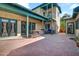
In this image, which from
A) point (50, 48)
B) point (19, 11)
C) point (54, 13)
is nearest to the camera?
point (50, 48)

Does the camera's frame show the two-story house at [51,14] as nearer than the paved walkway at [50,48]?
No

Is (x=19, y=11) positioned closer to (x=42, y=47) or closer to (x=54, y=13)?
(x=54, y=13)

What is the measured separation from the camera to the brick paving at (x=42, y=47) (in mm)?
2719

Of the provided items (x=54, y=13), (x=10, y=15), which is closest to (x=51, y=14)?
(x=54, y=13)

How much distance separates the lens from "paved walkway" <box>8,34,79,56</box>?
2717 millimetres

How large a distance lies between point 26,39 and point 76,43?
95cm

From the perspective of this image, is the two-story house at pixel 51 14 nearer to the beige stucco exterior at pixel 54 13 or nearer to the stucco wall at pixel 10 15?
the beige stucco exterior at pixel 54 13

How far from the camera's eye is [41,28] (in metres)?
2.96

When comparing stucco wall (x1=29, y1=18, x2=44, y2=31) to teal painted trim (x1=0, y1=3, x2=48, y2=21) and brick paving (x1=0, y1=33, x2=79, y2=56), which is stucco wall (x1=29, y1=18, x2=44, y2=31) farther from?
brick paving (x1=0, y1=33, x2=79, y2=56)

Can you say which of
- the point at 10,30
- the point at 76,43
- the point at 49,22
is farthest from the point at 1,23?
the point at 76,43

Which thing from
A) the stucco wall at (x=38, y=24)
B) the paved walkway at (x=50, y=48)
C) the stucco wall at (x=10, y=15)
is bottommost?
the paved walkway at (x=50, y=48)

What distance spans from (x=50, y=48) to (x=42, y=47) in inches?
6.0

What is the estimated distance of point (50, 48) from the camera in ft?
9.06

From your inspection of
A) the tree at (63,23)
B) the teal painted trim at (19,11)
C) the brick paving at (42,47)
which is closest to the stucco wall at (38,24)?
the teal painted trim at (19,11)
